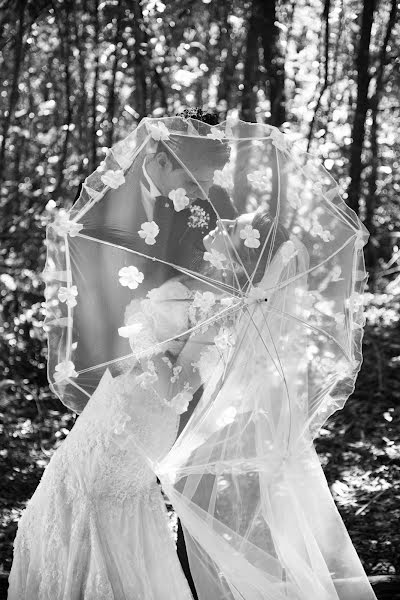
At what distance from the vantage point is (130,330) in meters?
2.85

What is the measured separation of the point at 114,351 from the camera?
9.38 ft

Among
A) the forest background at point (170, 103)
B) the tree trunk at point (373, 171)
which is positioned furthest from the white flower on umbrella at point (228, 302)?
the tree trunk at point (373, 171)

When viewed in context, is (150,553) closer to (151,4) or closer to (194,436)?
(194,436)

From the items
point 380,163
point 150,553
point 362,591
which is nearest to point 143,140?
point 150,553

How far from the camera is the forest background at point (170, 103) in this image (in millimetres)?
6180

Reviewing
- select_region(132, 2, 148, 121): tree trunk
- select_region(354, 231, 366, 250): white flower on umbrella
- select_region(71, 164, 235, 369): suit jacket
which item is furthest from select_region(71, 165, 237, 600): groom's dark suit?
select_region(132, 2, 148, 121): tree trunk

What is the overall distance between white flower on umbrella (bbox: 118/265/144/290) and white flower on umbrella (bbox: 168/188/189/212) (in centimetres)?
23

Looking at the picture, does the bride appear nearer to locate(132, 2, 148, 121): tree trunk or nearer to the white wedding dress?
the white wedding dress

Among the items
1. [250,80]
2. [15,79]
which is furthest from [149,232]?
[250,80]

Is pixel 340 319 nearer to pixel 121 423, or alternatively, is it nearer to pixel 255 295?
pixel 255 295

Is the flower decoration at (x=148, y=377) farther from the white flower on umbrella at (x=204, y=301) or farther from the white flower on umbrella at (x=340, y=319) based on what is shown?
the white flower on umbrella at (x=340, y=319)

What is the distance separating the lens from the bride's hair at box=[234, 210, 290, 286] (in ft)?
9.47

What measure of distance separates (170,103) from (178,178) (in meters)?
4.59

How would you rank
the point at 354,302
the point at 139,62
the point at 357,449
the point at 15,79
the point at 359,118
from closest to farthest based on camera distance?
the point at 354,302
the point at 357,449
the point at 15,79
the point at 139,62
the point at 359,118
